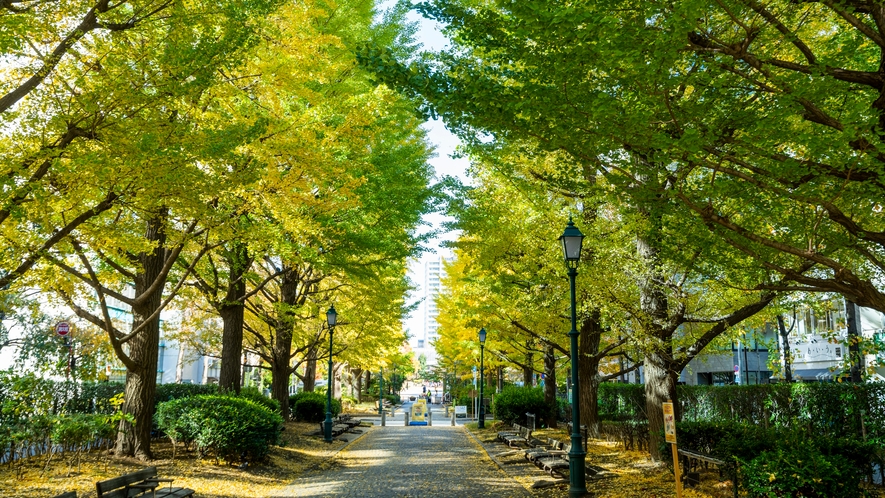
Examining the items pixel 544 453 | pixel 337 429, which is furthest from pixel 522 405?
pixel 544 453

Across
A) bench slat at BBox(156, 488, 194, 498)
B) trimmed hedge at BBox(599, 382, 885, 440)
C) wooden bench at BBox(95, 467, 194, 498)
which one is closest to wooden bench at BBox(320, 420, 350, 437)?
trimmed hedge at BBox(599, 382, 885, 440)

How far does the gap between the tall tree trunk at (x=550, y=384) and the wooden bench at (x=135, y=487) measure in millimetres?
16999

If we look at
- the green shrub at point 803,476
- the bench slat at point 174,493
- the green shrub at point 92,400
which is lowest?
the bench slat at point 174,493

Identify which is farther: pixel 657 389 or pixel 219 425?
pixel 657 389

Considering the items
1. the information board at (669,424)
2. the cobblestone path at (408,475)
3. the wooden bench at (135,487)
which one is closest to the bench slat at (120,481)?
the wooden bench at (135,487)

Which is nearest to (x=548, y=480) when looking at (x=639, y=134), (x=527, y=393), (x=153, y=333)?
(x=639, y=134)

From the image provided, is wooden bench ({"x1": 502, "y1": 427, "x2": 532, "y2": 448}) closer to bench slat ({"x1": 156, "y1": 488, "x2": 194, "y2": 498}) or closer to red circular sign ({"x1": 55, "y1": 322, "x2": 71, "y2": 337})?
bench slat ({"x1": 156, "y1": 488, "x2": 194, "y2": 498})

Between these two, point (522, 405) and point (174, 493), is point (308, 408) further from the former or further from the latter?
point (174, 493)

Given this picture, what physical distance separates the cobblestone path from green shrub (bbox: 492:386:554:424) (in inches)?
238

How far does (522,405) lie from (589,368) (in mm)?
7535

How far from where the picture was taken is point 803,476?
7266 mm

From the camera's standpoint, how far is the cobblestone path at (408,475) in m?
11.0

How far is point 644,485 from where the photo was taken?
36.6 ft

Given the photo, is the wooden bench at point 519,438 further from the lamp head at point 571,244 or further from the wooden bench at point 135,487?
the wooden bench at point 135,487
